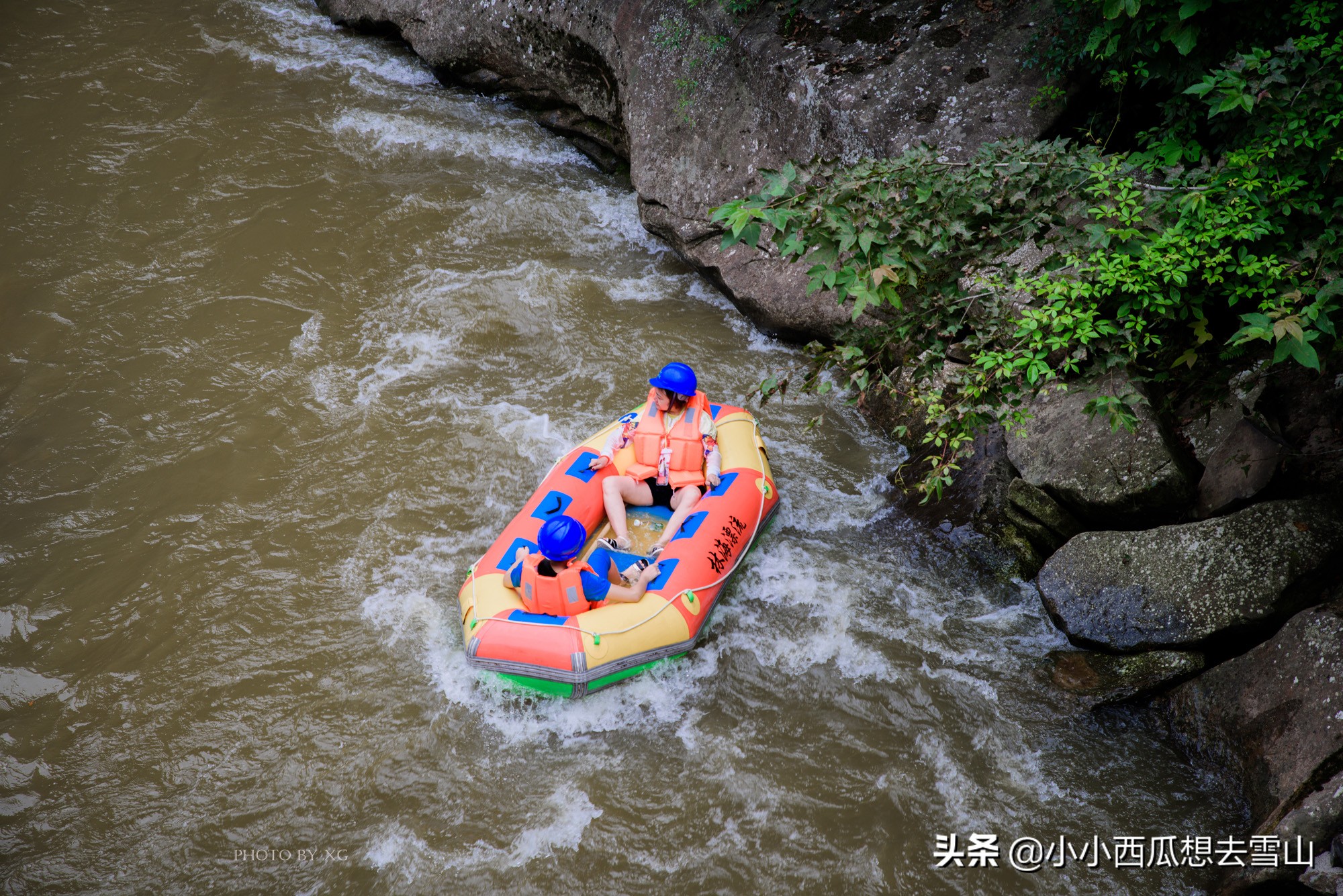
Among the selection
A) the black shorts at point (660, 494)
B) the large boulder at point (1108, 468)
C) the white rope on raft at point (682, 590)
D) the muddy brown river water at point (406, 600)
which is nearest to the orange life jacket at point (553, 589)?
the white rope on raft at point (682, 590)

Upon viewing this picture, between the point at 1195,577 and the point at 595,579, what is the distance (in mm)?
3349

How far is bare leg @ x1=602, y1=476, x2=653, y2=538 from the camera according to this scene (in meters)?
5.57

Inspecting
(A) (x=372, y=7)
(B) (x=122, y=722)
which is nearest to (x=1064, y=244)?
(B) (x=122, y=722)

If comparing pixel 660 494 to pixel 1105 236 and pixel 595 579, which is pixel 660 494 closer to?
pixel 595 579

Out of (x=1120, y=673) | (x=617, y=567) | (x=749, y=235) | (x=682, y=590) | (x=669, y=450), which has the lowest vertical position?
(x=617, y=567)

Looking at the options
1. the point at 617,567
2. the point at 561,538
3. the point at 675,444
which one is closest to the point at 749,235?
the point at 561,538

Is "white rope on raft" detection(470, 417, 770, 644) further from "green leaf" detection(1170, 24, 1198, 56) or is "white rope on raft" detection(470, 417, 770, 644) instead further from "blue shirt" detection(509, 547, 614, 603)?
"green leaf" detection(1170, 24, 1198, 56)

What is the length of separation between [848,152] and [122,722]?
627 centimetres

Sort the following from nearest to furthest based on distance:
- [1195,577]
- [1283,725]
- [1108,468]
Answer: [1283,725] < [1195,577] < [1108,468]

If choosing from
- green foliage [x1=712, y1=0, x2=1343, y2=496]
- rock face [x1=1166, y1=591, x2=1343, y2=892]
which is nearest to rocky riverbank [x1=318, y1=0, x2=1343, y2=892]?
rock face [x1=1166, y1=591, x2=1343, y2=892]

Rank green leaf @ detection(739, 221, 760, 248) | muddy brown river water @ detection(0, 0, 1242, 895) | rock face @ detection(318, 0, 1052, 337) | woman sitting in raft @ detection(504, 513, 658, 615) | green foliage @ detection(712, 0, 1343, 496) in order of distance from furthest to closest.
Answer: rock face @ detection(318, 0, 1052, 337), woman sitting in raft @ detection(504, 513, 658, 615), muddy brown river water @ detection(0, 0, 1242, 895), green foliage @ detection(712, 0, 1343, 496), green leaf @ detection(739, 221, 760, 248)

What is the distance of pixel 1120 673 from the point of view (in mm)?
4766

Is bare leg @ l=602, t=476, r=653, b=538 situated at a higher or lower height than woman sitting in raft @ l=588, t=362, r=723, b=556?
lower

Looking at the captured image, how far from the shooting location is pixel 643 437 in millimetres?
5766
